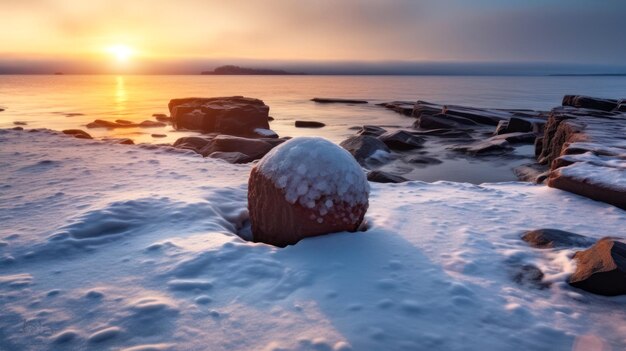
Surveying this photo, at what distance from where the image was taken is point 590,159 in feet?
18.7

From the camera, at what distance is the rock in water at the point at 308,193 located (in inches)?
132

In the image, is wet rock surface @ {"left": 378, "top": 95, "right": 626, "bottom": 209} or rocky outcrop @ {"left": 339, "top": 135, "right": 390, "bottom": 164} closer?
wet rock surface @ {"left": 378, "top": 95, "right": 626, "bottom": 209}

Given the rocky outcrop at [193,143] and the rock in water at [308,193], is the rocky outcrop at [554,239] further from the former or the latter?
the rocky outcrop at [193,143]

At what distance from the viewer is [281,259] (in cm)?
308

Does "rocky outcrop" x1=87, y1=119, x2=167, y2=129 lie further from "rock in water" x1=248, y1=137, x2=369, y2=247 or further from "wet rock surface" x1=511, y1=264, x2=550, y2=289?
"wet rock surface" x1=511, y1=264, x2=550, y2=289

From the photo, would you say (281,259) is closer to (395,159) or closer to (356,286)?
(356,286)

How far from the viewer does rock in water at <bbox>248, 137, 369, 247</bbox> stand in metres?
3.35

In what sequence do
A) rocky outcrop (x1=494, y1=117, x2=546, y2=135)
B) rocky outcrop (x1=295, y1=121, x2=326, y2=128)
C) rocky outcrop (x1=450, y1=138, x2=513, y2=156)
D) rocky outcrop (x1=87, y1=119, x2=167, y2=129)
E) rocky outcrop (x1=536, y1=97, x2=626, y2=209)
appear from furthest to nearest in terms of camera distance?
rocky outcrop (x1=295, y1=121, x2=326, y2=128)
rocky outcrop (x1=87, y1=119, x2=167, y2=129)
rocky outcrop (x1=494, y1=117, x2=546, y2=135)
rocky outcrop (x1=450, y1=138, x2=513, y2=156)
rocky outcrop (x1=536, y1=97, x2=626, y2=209)

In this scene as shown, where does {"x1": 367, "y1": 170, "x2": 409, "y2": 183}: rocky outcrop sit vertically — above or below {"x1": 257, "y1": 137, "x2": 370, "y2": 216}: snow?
below

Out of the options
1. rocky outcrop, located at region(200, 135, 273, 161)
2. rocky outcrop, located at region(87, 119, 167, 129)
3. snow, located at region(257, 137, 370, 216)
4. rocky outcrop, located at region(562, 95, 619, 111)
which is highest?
rocky outcrop, located at region(562, 95, 619, 111)

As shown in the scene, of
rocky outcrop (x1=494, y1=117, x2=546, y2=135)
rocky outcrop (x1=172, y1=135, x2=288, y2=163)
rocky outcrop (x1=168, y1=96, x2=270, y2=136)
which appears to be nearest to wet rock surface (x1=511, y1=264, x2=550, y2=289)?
rocky outcrop (x1=172, y1=135, x2=288, y2=163)

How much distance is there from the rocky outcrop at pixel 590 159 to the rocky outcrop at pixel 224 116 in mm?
10825

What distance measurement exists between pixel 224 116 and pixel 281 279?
14716mm

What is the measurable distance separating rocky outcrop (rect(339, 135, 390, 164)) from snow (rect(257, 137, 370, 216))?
245 inches
